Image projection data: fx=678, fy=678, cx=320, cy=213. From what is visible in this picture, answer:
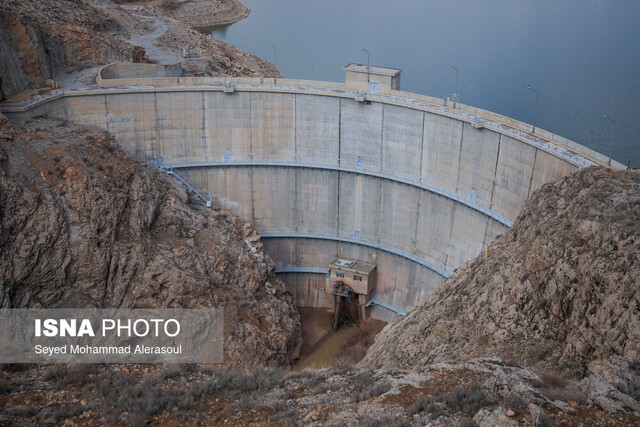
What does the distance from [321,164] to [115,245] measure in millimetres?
10581

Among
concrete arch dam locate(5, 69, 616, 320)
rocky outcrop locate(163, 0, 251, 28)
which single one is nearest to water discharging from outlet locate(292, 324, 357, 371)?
concrete arch dam locate(5, 69, 616, 320)

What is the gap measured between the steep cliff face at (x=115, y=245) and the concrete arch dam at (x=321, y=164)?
2.45 m

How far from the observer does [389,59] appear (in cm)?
5472

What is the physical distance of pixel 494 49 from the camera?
56.8 metres

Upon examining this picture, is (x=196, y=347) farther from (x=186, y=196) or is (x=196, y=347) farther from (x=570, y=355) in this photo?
(x=570, y=355)

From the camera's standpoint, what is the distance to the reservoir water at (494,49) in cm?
4219

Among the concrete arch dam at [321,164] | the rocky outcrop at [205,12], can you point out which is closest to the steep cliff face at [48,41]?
the concrete arch dam at [321,164]

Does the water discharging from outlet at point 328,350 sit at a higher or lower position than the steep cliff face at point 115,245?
lower

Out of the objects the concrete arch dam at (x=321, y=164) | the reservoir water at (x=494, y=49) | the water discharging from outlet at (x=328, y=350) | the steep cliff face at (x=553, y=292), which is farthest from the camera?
the reservoir water at (x=494, y=49)

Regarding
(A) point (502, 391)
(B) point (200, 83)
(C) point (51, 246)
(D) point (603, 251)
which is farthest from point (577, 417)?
(B) point (200, 83)

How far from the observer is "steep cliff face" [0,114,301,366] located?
2322cm

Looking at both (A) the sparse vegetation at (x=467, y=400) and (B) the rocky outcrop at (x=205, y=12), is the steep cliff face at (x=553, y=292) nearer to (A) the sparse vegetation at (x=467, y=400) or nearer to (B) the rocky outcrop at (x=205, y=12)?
(A) the sparse vegetation at (x=467, y=400)

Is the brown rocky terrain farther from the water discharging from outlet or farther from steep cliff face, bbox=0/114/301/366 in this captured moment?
the water discharging from outlet

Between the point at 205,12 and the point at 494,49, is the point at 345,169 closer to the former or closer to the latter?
the point at 494,49
